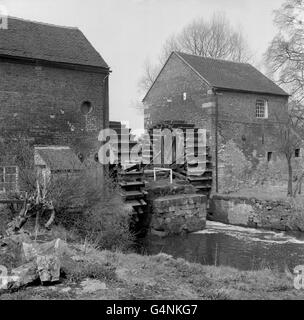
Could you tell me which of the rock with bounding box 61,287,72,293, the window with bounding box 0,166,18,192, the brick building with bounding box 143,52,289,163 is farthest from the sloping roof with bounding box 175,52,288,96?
the rock with bounding box 61,287,72,293

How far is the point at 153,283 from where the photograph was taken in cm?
610

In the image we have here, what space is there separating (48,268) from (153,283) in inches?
65.6

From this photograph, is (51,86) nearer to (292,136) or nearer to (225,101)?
(225,101)

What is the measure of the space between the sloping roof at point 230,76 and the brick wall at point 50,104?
7294 millimetres

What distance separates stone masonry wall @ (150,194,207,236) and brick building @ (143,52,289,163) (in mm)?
4331

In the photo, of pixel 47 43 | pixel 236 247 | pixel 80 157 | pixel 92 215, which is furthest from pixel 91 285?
pixel 47 43

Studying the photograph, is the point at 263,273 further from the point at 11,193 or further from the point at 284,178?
the point at 284,178

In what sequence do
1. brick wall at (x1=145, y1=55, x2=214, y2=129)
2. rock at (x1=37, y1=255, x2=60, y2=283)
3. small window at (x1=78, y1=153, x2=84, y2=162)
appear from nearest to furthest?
rock at (x1=37, y1=255, x2=60, y2=283) < small window at (x1=78, y1=153, x2=84, y2=162) < brick wall at (x1=145, y1=55, x2=214, y2=129)

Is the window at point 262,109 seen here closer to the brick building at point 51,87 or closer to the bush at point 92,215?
the brick building at point 51,87

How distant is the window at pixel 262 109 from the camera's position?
21.6 m

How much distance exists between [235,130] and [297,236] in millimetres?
7309

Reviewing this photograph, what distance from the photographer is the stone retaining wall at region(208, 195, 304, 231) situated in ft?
51.5

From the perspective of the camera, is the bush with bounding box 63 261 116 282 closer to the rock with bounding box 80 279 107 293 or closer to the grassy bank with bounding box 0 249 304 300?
the grassy bank with bounding box 0 249 304 300
